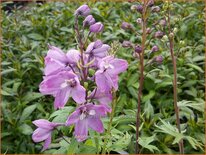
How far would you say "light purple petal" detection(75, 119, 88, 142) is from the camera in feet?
5.13

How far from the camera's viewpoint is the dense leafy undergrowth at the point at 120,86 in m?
2.49

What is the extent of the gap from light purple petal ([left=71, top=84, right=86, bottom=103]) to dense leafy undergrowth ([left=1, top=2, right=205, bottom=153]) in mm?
169

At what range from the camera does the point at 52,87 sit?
1.53 meters

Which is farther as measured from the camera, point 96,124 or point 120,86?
point 120,86

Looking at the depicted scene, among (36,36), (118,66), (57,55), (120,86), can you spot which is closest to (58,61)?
(57,55)

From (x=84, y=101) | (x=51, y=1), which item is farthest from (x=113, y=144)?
(x=51, y=1)

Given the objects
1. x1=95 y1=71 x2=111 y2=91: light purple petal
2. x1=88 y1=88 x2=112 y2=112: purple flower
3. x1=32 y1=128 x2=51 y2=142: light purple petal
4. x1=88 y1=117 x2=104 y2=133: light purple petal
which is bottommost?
x1=32 y1=128 x2=51 y2=142: light purple petal

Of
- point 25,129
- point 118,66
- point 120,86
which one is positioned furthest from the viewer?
point 120,86

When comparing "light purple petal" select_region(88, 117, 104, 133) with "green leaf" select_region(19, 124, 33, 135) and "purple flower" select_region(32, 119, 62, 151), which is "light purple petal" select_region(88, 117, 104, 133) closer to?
"purple flower" select_region(32, 119, 62, 151)

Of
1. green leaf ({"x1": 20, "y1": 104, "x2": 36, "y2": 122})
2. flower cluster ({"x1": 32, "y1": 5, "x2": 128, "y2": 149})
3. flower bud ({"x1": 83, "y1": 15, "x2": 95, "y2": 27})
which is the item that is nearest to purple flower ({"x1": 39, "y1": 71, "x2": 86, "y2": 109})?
flower cluster ({"x1": 32, "y1": 5, "x2": 128, "y2": 149})

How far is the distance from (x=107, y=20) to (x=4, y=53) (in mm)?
1492

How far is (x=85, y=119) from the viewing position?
1564 millimetres

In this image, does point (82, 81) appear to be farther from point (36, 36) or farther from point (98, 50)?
point (36, 36)

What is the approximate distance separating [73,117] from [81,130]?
71 mm
